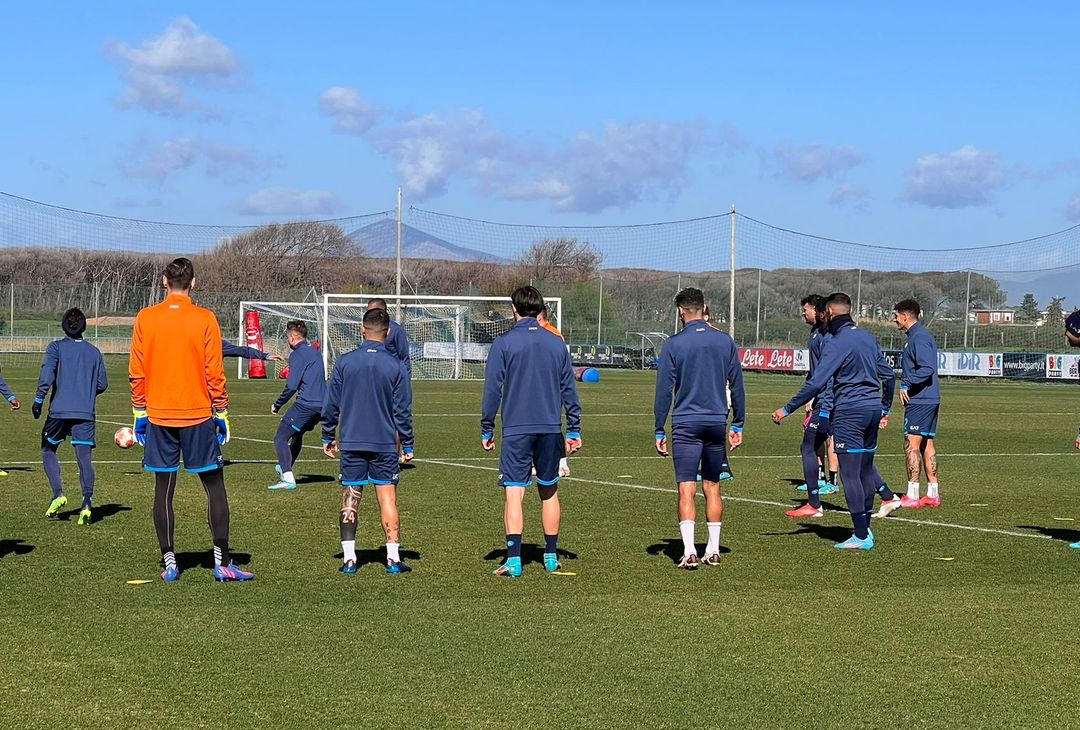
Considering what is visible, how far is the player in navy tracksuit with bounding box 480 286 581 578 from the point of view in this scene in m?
9.72

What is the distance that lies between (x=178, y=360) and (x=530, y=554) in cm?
329

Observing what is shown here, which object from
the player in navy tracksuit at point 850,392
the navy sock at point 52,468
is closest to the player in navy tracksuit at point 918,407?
the player in navy tracksuit at point 850,392

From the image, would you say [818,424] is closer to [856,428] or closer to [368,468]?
[856,428]

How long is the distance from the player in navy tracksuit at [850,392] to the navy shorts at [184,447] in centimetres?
475

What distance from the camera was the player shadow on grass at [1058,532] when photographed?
1188 centimetres

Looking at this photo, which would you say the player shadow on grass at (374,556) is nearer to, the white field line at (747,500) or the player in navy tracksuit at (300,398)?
the player in navy tracksuit at (300,398)

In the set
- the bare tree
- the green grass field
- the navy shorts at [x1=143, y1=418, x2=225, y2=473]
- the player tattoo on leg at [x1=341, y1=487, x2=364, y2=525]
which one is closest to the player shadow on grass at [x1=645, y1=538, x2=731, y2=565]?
the green grass field

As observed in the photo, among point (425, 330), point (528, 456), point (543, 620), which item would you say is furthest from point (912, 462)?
point (425, 330)

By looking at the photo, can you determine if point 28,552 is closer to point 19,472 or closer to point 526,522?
point 526,522

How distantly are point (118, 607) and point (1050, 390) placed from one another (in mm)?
44427

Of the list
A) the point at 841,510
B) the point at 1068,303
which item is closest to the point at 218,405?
the point at 841,510

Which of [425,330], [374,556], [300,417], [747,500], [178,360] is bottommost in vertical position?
[747,500]

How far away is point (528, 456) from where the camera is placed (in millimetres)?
9781

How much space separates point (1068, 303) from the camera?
209 ft
